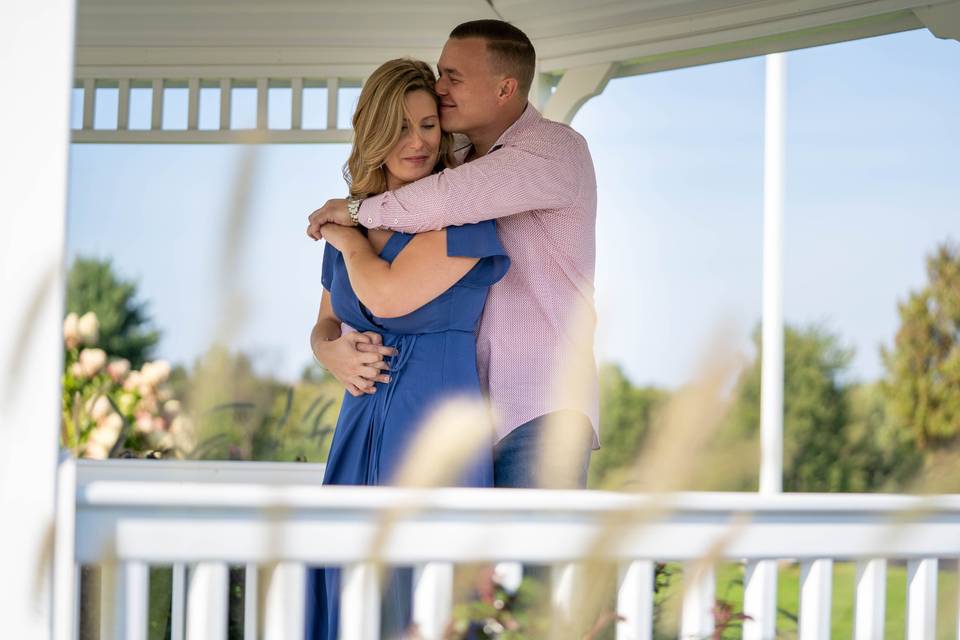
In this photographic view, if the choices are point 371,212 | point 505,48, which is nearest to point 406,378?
point 371,212

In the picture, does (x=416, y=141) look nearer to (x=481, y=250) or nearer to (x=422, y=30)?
(x=481, y=250)

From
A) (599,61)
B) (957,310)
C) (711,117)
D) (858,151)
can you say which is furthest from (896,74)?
(599,61)

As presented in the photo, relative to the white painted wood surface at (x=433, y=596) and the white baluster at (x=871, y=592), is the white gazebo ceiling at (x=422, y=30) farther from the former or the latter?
the white painted wood surface at (x=433, y=596)

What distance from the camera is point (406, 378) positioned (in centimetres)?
286

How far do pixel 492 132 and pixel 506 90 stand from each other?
111 mm

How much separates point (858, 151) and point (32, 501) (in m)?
20.7

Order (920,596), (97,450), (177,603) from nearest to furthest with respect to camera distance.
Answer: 1. (920,596)
2. (177,603)
3. (97,450)

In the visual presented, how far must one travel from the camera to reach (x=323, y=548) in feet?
5.91

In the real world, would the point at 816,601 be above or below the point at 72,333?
below

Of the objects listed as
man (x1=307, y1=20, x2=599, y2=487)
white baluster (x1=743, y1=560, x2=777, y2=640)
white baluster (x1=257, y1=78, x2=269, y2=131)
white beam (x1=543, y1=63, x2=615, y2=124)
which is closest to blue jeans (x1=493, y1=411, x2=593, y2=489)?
man (x1=307, y1=20, x2=599, y2=487)

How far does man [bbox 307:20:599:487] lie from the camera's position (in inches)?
110

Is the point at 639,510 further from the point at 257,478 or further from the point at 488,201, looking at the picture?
the point at 257,478

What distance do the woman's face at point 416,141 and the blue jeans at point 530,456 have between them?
0.66 metres

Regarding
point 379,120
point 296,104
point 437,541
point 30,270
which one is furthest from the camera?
point 296,104
